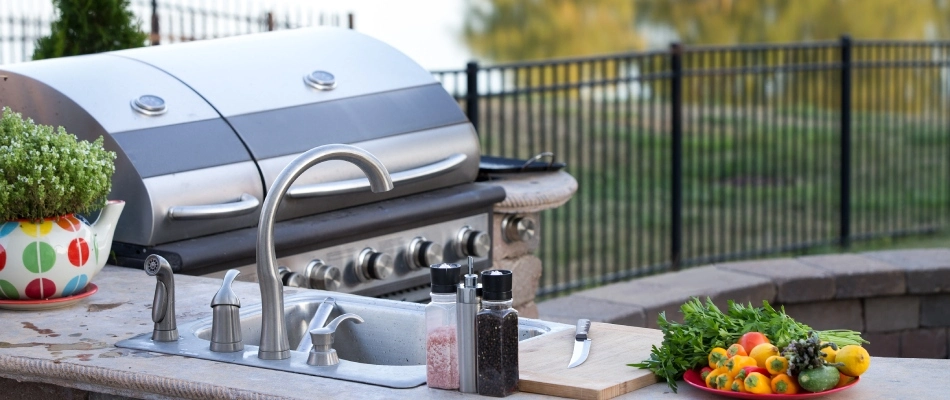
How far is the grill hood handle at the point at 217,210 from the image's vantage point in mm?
3373

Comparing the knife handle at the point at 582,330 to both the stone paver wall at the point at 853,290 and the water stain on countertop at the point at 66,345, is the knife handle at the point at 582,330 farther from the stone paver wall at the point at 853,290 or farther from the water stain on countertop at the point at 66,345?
the stone paver wall at the point at 853,290

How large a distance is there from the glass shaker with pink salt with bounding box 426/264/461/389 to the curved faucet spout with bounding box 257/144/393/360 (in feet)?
0.96

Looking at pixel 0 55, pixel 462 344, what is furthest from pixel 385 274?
pixel 0 55

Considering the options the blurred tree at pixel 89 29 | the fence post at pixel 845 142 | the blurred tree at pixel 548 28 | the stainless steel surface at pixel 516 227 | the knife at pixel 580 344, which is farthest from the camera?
the blurred tree at pixel 548 28

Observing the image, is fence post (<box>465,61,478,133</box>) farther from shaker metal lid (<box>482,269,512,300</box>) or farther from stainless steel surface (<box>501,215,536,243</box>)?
shaker metal lid (<box>482,269,512,300</box>)

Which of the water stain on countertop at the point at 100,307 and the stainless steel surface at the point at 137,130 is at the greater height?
the stainless steel surface at the point at 137,130

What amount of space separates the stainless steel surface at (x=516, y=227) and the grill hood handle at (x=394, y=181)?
42cm

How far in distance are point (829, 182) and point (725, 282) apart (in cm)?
800

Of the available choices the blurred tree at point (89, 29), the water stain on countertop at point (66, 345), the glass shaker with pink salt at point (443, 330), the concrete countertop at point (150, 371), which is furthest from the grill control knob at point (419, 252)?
the glass shaker with pink salt at point (443, 330)

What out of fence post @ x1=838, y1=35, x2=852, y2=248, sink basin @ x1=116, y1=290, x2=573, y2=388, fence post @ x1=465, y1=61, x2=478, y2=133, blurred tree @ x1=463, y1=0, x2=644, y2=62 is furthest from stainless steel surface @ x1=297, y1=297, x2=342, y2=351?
blurred tree @ x1=463, y1=0, x2=644, y2=62

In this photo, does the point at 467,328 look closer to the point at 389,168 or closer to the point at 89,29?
the point at 389,168

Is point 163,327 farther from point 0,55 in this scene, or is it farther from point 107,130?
point 0,55

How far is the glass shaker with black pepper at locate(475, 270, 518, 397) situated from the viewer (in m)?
2.21

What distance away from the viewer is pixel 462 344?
88.0 inches
